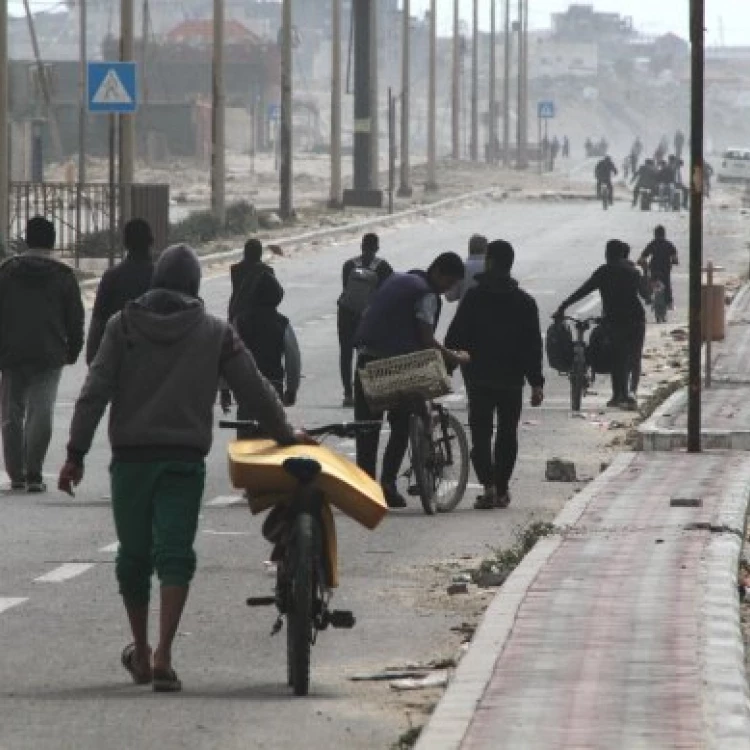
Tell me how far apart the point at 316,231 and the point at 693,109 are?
46.5 metres

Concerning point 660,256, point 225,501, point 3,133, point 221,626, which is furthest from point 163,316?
point 3,133

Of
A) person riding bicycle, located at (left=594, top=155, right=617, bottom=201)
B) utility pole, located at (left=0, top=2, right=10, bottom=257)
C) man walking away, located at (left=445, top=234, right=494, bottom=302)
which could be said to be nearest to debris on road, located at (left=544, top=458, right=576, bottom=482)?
man walking away, located at (left=445, top=234, right=494, bottom=302)

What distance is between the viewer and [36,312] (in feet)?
61.1

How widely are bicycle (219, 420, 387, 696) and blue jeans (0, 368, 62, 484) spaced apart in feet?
26.0

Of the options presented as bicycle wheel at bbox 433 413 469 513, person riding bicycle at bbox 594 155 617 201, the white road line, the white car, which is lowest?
the white car

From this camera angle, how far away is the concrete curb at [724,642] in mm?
8938

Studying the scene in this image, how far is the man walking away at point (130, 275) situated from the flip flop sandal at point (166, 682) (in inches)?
309

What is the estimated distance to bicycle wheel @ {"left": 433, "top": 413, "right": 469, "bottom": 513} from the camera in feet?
60.5

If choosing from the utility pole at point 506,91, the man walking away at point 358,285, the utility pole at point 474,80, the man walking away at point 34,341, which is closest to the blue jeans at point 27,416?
the man walking away at point 34,341

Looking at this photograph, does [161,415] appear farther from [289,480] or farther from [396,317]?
[396,317]

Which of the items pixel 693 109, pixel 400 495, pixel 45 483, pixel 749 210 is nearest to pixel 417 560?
pixel 400 495

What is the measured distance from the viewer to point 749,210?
8844 cm

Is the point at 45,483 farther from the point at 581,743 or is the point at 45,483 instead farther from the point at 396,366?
the point at 581,743

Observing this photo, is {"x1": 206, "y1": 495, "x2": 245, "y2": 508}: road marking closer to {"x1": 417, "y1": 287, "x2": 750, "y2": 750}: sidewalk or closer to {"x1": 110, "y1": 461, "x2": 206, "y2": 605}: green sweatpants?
{"x1": 417, "y1": 287, "x2": 750, "y2": 750}: sidewalk
